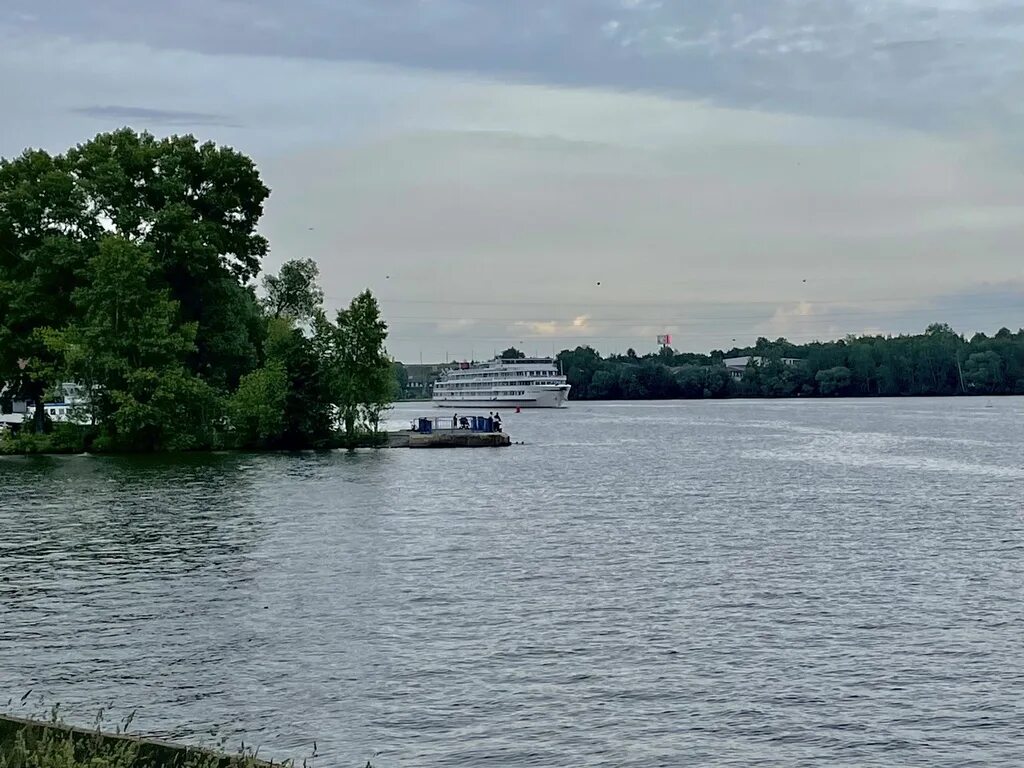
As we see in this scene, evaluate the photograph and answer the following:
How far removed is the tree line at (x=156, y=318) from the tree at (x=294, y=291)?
5765 centimetres

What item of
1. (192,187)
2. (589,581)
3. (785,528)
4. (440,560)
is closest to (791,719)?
(589,581)

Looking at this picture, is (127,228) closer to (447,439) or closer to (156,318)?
(156,318)

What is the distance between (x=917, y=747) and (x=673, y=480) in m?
51.1

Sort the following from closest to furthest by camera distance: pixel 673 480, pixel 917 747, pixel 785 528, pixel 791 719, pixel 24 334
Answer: pixel 917 747, pixel 791 719, pixel 785 528, pixel 673 480, pixel 24 334

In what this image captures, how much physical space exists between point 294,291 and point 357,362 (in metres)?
63.1

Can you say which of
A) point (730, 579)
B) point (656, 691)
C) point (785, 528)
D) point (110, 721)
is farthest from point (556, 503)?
point (110, 721)

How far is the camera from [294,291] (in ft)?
509

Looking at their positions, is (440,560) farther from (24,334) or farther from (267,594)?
(24,334)

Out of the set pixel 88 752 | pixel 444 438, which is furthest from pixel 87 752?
pixel 444 438

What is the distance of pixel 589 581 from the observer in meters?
33.7

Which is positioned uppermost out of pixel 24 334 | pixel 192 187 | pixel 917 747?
pixel 192 187

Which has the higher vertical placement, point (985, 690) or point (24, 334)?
point (24, 334)

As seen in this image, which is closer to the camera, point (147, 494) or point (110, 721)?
point (110, 721)

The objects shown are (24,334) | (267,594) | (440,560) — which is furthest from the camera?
(24,334)
